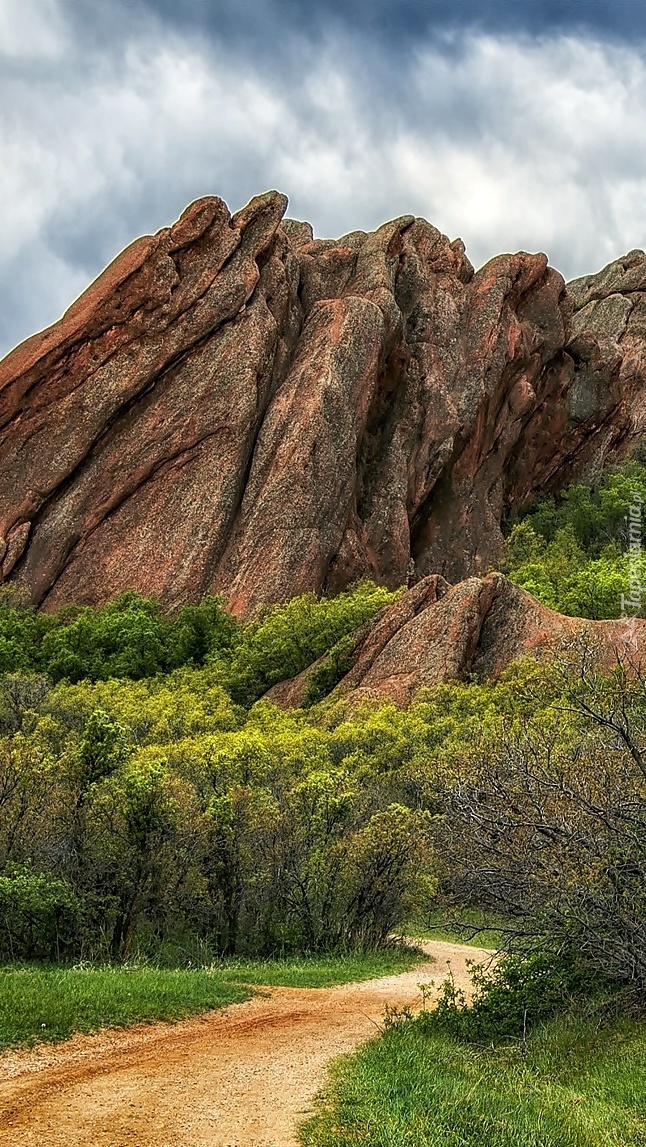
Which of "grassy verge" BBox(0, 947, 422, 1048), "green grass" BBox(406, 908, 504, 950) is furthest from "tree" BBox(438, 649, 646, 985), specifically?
"grassy verge" BBox(0, 947, 422, 1048)

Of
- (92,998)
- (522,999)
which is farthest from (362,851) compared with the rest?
(92,998)

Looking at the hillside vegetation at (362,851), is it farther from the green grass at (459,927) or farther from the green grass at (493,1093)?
the green grass at (459,927)

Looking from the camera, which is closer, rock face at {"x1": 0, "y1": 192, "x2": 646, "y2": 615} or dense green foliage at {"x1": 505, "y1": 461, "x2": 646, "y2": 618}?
dense green foliage at {"x1": 505, "y1": 461, "x2": 646, "y2": 618}

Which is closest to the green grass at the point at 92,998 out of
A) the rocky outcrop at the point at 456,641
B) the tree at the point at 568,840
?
the tree at the point at 568,840

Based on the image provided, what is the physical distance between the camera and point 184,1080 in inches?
370

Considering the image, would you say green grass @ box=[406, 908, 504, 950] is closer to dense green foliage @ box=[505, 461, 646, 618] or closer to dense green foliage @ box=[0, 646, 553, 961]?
dense green foliage @ box=[0, 646, 553, 961]

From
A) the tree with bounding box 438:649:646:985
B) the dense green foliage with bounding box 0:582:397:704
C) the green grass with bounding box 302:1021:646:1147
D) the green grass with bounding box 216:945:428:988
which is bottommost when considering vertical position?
the green grass with bounding box 216:945:428:988

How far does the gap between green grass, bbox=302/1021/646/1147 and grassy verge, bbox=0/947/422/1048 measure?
2986 millimetres

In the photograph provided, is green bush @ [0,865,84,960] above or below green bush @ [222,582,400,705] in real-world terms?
below

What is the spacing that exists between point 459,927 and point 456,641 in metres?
24.8

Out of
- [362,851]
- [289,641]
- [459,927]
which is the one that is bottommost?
[459,927]

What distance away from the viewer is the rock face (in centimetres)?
5350

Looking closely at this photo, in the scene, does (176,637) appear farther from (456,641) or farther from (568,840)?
(568,840)

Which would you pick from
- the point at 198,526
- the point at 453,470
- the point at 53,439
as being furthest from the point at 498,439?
the point at 53,439
